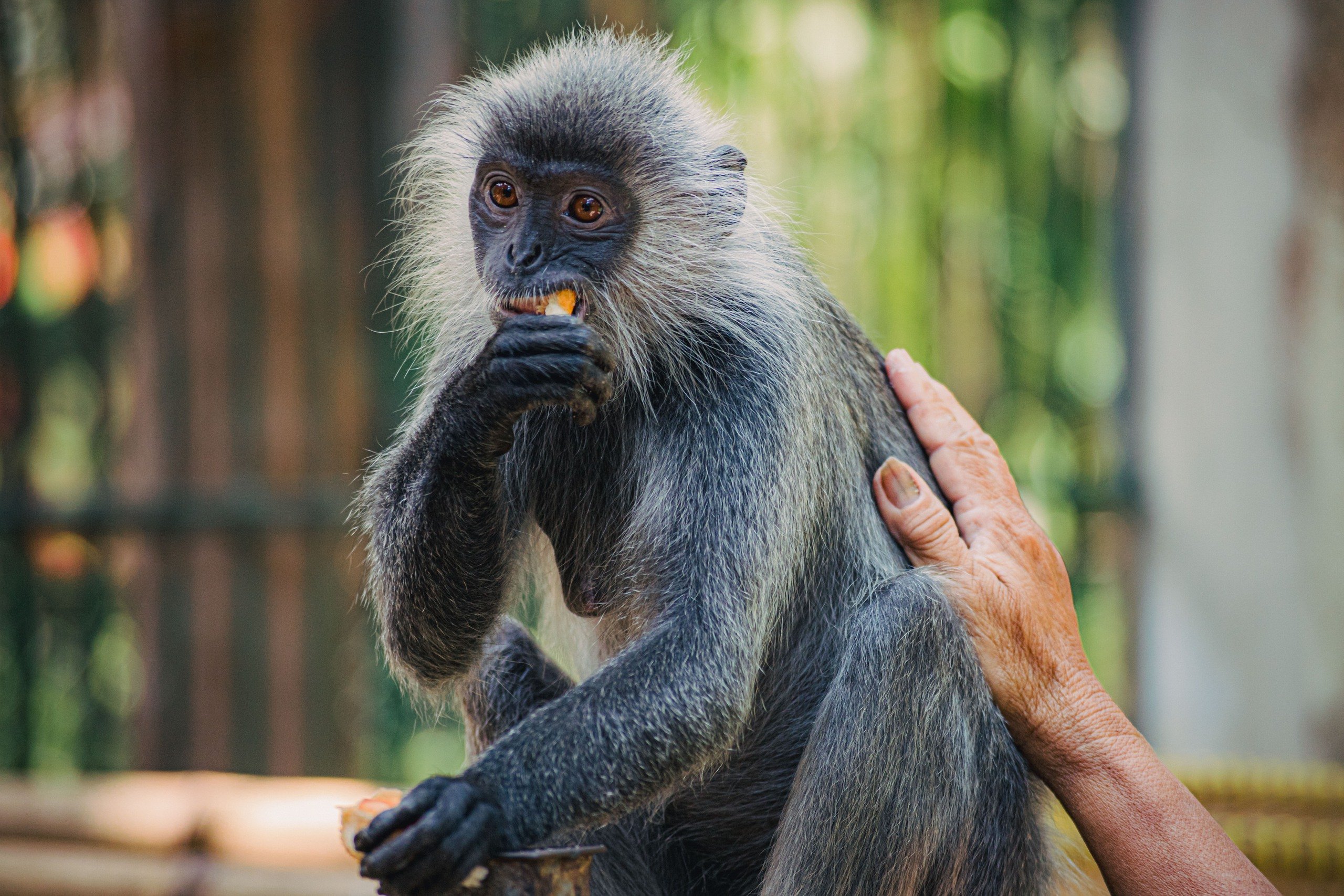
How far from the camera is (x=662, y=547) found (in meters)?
2.93

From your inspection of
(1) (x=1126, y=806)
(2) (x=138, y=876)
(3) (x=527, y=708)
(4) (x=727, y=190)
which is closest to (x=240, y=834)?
(2) (x=138, y=876)

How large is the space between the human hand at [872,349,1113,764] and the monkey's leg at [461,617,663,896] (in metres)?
1.03

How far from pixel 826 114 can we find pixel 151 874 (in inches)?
204

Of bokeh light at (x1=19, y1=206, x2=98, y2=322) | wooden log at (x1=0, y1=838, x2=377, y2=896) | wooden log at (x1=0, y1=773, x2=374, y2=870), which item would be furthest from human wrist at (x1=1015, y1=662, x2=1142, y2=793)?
bokeh light at (x1=19, y1=206, x2=98, y2=322)

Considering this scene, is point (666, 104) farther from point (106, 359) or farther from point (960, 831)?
point (106, 359)

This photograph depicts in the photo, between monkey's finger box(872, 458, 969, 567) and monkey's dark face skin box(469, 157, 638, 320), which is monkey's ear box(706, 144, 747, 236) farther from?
monkey's finger box(872, 458, 969, 567)

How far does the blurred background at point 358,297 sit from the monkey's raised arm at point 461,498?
12.3ft

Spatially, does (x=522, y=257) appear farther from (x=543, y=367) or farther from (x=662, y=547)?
(x=662, y=547)

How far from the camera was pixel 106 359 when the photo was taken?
7.39 m

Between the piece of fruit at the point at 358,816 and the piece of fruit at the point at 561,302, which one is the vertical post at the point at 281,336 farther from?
the piece of fruit at the point at 561,302

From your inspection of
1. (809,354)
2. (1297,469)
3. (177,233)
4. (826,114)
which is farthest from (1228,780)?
(177,233)

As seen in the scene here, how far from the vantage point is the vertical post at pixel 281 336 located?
7.18m

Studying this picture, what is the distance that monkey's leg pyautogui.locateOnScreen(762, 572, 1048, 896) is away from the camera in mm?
2680

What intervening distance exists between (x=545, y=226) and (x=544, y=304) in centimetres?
21
